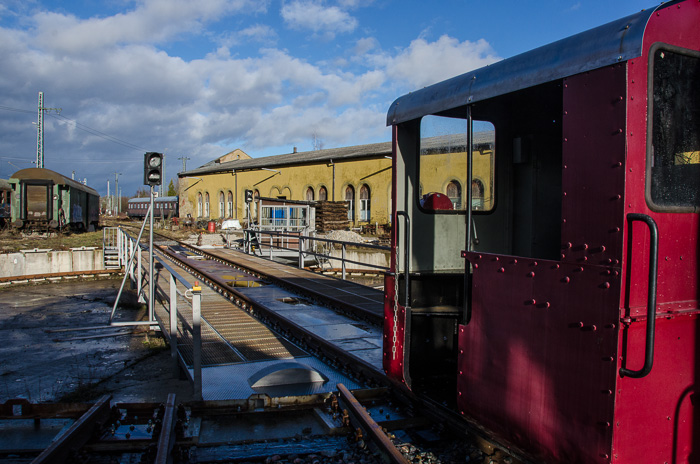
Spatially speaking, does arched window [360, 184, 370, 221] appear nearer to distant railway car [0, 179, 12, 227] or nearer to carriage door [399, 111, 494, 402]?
distant railway car [0, 179, 12, 227]

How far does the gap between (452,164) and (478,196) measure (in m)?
0.39

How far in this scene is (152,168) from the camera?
29.7 ft

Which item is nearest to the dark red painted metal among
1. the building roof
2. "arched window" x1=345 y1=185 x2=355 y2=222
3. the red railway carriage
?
the red railway carriage

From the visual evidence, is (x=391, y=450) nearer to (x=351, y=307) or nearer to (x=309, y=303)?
(x=351, y=307)

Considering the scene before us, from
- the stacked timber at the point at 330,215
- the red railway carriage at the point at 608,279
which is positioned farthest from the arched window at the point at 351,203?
the red railway carriage at the point at 608,279

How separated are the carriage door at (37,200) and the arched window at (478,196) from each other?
31935 mm

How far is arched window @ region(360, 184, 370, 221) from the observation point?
32312mm

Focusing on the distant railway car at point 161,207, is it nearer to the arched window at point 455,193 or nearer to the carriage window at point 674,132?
the arched window at point 455,193

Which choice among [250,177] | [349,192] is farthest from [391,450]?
[250,177]

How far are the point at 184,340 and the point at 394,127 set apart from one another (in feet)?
14.9

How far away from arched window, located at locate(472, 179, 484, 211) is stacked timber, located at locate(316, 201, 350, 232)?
993 inches

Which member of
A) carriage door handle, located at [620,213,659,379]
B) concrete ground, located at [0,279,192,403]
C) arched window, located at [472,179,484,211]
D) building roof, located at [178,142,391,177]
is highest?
building roof, located at [178,142,391,177]

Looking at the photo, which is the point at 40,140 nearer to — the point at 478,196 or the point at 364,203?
the point at 364,203

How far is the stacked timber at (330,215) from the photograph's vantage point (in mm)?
29875
